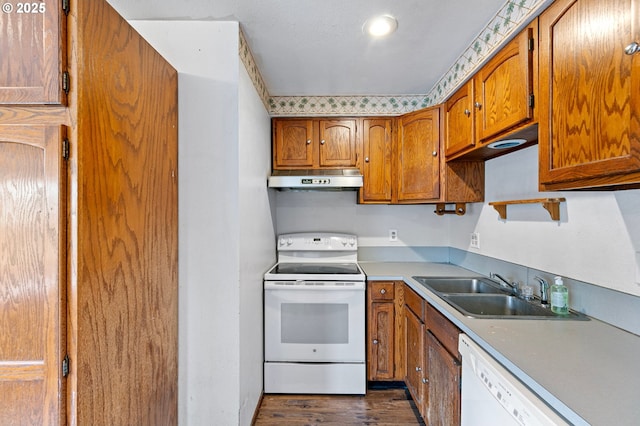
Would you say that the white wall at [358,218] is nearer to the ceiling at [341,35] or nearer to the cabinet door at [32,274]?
the ceiling at [341,35]

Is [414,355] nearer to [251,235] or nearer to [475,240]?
[475,240]

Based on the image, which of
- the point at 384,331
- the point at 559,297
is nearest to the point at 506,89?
the point at 559,297

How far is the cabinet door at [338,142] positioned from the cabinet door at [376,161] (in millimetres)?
110

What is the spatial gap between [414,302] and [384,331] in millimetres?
416

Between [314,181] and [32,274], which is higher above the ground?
[314,181]

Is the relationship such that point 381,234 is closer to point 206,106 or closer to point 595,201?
point 595,201

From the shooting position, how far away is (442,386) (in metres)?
1.46

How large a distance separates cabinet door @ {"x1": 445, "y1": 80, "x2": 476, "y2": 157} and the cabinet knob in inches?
34.8

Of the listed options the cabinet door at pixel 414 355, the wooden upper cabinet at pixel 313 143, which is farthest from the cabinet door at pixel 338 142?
the cabinet door at pixel 414 355

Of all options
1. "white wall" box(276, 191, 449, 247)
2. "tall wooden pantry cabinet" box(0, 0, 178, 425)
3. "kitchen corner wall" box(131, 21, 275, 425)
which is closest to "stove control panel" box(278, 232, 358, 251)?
"white wall" box(276, 191, 449, 247)

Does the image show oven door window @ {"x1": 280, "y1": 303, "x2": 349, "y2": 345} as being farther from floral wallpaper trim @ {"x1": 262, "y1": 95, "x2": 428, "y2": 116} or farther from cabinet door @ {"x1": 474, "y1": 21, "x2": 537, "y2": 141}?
floral wallpaper trim @ {"x1": 262, "y1": 95, "x2": 428, "y2": 116}

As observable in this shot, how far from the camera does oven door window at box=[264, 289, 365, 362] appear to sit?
82.4 inches

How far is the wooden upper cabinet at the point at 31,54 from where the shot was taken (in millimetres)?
896

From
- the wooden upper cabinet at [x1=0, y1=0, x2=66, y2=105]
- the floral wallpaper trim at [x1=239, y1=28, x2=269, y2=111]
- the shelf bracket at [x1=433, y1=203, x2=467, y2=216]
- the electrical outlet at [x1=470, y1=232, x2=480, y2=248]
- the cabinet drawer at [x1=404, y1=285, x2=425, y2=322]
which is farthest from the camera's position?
the shelf bracket at [x1=433, y1=203, x2=467, y2=216]
